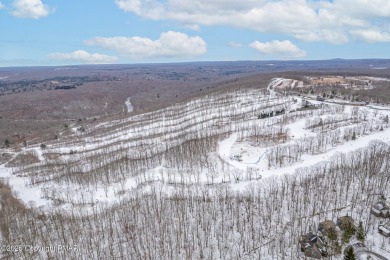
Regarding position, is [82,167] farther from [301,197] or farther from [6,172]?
[301,197]

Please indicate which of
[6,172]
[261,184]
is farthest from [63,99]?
[261,184]

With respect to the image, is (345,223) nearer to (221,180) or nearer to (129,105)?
(221,180)

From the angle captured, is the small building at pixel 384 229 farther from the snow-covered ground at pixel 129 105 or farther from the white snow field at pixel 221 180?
the snow-covered ground at pixel 129 105

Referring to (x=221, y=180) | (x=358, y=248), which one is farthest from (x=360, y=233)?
(x=221, y=180)

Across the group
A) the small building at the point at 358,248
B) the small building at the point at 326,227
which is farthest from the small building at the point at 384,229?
the small building at the point at 326,227

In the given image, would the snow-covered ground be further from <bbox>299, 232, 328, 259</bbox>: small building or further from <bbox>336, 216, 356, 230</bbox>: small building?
<bbox>299, 232, 328, 259</bbox>: small building

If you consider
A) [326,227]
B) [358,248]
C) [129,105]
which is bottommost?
[358,248]
